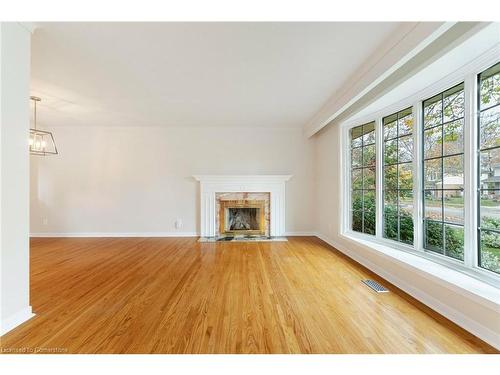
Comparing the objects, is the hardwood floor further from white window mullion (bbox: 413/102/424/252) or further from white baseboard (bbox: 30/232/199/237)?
white baseboard (bbox: 30/232/199/237)

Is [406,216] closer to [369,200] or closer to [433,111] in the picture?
[369,200]

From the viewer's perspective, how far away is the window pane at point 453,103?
2.04 metres

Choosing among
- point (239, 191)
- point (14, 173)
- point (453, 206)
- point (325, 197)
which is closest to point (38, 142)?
point (14, 173)

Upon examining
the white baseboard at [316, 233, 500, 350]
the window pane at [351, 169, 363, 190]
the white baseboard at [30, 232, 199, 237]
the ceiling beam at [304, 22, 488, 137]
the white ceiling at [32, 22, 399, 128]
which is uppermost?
the white ceiling at [32, 22, 399, 128]

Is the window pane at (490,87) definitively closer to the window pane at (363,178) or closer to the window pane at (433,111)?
the window pane at (433,111)

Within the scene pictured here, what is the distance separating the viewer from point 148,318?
5.82 feet

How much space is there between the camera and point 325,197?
4.49 metres

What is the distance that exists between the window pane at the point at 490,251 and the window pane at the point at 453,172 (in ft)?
1.48

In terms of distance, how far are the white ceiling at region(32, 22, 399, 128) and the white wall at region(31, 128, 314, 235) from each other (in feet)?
3.20

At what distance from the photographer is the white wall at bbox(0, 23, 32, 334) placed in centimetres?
154

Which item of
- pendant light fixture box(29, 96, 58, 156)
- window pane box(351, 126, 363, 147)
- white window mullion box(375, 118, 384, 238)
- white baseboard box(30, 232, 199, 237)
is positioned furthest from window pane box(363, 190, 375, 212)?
pendant light fixture box(29, 96, 58, 156)

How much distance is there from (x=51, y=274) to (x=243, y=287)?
2.39 m

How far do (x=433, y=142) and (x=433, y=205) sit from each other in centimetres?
66
